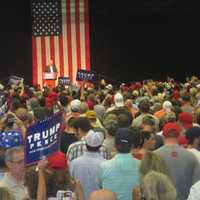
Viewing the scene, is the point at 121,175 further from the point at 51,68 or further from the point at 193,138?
the point at 51,68

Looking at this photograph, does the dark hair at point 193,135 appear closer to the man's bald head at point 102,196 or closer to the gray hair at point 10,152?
the gray hair at point 10,152

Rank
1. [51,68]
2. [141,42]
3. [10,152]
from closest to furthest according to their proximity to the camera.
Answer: [10,152]
[51,68]
[141,42]

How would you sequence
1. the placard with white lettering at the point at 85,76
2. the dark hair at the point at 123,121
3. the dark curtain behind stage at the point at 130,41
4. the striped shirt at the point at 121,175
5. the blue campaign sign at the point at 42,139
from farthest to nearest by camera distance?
the dark curtain behind stage at the point at 130,41
the placard with white lettering at the point at 85,76
the dark hair at the point at 123,121
the striped shirt at the point at 121,175
the blue campaign sign at the point at 42,139

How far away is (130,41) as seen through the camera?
28.0 metres

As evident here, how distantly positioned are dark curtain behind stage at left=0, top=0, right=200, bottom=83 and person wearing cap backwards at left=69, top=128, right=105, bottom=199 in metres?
20.5

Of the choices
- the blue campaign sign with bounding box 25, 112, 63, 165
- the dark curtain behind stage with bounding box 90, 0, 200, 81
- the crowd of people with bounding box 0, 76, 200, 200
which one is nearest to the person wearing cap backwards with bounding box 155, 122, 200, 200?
the crowd of people with bounding box 0, 76, 200, 200

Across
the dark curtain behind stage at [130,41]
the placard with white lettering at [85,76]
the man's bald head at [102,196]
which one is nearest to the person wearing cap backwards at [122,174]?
the man's bald head at [102,196]

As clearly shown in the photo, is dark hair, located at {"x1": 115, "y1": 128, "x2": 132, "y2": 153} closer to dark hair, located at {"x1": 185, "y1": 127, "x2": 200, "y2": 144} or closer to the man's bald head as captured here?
dark hair, located at {"x1": 185, "y1": 127, "x2": 200, "y2": 144}

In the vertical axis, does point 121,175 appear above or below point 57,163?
below

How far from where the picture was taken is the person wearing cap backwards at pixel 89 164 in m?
6.98

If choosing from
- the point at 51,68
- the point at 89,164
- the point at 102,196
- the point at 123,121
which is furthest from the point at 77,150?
the point at 51,68

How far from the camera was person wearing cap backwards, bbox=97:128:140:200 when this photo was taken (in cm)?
661

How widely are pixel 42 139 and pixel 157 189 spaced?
1.87m

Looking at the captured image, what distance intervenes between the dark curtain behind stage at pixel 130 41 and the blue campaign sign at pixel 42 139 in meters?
20.7
